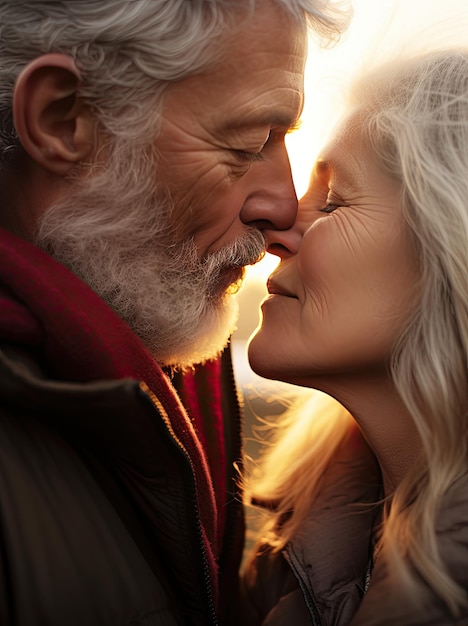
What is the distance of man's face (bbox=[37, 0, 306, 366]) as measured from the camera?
197 centimetres

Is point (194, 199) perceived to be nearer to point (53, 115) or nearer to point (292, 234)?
point (292, 234)

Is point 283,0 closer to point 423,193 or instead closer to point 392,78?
point 392,78

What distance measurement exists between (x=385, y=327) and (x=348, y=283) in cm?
16

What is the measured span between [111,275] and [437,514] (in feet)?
3.71

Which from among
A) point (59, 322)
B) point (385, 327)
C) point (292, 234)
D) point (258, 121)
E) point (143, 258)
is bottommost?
point (59, 322)

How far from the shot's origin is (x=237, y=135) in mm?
2043

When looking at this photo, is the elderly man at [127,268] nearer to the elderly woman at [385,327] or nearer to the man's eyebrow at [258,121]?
the man's eyebrow at [258,121]

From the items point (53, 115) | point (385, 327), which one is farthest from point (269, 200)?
point (53, 115)

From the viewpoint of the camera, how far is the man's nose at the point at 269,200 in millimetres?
2115

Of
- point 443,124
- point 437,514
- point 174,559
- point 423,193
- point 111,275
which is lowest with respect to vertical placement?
point 174,559

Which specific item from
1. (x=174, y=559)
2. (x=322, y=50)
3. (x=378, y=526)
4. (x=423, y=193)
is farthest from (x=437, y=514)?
(x=322, y=50)

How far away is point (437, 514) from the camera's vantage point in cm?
167

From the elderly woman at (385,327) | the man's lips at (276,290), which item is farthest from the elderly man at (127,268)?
the elderly woman at (385,327)

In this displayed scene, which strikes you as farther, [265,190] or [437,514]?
[265,190]
